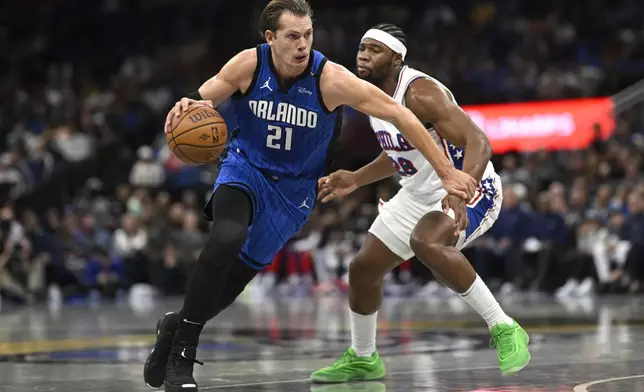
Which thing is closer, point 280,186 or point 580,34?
point 280,186

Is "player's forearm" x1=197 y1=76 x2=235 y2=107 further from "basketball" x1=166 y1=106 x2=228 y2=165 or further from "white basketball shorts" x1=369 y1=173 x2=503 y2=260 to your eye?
"white basketball shorts" x1=369 y1=173 x2=503 y2=260

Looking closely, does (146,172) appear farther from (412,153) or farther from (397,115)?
(397,115)

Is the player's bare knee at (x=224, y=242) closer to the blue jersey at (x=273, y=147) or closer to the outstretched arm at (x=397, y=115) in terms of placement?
the blue jersey at (x=273, y=147)

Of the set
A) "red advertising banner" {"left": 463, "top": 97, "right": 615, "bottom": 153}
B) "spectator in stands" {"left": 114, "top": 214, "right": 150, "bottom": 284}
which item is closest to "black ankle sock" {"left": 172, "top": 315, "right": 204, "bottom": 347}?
"spectator in stands" {"left": 114, "top": 214, "right": 150, "bottom": 284}

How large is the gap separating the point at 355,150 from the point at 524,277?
4.23 metres

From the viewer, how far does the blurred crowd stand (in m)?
16.9

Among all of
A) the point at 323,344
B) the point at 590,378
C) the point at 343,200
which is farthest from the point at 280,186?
the point at 343,200

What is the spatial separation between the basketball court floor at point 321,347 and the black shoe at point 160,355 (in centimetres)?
45

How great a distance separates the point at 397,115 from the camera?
19.3ft

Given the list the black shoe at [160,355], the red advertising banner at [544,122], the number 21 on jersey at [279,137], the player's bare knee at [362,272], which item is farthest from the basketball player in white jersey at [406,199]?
the red advertising banner at [544,122]

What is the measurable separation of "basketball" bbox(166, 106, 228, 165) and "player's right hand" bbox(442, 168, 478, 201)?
1.17 metres

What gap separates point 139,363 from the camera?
26.1 feet

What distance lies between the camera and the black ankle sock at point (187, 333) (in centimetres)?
577

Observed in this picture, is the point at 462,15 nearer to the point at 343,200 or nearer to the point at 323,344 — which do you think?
the point at 343,200
